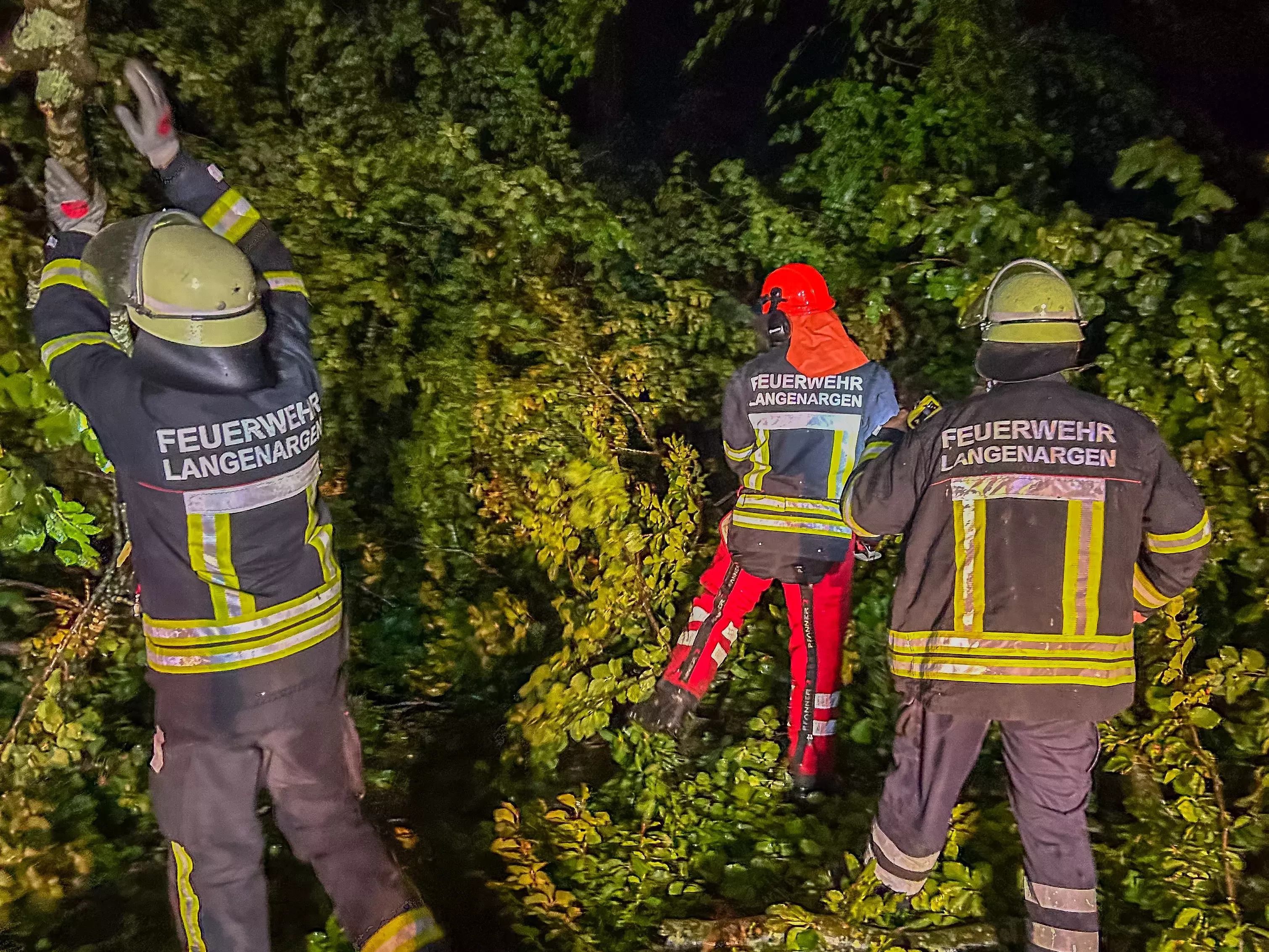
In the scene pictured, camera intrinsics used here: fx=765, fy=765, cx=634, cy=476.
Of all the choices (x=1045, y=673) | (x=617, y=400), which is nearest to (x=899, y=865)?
(x=1045, y=673)

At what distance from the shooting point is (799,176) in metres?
4.81

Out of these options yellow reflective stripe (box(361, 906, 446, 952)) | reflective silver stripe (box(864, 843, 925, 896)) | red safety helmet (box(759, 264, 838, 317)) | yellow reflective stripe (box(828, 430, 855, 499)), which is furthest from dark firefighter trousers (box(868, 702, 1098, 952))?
red safety helmet (box(759, 264, 838, 317))

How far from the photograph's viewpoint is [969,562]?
2.25 meters

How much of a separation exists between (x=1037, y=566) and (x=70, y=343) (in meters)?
2.72

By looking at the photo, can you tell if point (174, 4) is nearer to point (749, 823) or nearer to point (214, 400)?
point (214, 400)

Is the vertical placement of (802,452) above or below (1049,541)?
A: below

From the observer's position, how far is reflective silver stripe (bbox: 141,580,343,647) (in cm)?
211

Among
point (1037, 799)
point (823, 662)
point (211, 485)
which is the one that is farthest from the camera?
point (823, 662)

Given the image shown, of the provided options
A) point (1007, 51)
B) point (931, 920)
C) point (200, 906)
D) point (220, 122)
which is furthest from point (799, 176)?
point (200, 906)

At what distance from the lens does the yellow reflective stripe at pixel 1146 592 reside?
2.36m

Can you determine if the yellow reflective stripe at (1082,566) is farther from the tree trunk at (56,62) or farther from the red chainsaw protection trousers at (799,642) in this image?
the tree trunk at (56,62)

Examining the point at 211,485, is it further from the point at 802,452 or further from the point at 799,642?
the point at 799,642

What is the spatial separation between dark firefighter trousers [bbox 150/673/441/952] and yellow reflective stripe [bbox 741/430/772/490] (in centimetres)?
186

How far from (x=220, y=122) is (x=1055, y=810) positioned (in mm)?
4791
